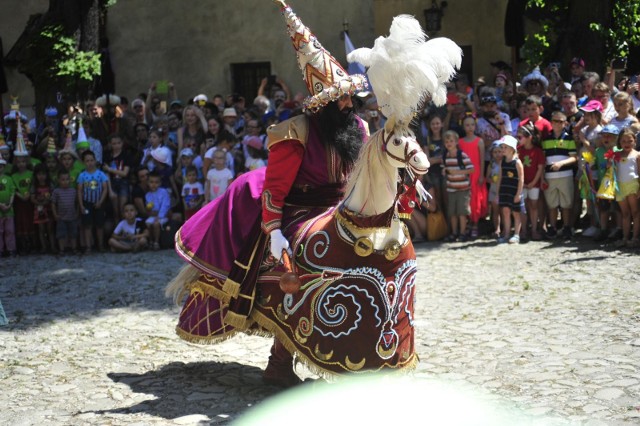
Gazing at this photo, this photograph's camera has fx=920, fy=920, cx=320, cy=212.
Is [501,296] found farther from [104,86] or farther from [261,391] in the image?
[104,86]

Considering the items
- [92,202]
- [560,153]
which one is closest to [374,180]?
[560,153]

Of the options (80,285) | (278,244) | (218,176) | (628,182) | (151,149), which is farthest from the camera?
(151,149)

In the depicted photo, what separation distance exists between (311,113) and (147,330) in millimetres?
3191

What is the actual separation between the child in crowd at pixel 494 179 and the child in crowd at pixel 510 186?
120mm

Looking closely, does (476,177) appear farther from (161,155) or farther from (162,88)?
(162,88)

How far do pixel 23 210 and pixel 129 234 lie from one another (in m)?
1.64

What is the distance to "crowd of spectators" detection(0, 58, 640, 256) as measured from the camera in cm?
1156

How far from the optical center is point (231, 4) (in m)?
20.2

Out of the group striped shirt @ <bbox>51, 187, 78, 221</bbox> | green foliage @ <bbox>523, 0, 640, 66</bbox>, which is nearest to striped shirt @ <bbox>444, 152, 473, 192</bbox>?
green foliage @ <bbox>523, 0, 640, 66</bbox>

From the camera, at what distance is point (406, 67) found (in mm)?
4953

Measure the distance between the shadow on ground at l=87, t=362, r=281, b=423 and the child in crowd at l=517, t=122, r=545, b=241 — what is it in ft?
20.5

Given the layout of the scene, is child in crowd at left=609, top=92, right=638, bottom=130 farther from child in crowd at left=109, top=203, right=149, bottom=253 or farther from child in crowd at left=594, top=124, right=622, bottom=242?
child in crowd at left=109, top=203, right=149, bottom=253

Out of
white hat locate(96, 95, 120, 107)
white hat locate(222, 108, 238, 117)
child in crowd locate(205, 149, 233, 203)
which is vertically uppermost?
white hat locate(96, 95, 120, 107)

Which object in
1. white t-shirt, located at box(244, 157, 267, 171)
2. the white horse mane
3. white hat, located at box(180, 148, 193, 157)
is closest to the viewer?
the white horse mane
